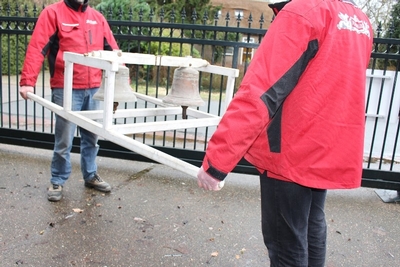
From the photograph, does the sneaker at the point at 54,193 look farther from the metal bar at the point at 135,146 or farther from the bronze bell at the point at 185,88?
the bronze bell at the point at 185,88

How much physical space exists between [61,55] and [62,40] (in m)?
0.14

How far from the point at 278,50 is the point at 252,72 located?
0.15 meters

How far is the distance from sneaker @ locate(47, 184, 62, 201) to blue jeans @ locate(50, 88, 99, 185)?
4 cm

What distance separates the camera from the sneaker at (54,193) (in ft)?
13.6

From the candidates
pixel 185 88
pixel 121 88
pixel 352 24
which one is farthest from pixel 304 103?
pixel 121 88

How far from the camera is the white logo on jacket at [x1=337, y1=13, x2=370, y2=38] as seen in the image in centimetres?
185

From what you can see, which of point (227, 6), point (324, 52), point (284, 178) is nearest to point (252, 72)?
point (324, 52)

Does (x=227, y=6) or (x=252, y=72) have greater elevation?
(x=227, y=6)

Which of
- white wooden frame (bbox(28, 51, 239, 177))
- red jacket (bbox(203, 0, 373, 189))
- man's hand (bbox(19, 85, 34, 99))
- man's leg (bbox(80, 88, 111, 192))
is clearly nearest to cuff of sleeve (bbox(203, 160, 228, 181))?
red jacket (bbox(203, 0, 373, 189))

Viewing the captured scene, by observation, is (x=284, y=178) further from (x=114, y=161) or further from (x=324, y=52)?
(x=114, y=161)

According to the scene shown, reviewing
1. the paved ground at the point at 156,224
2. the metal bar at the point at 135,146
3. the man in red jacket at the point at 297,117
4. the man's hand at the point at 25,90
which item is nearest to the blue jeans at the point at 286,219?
the man in red jacket at the point at 297,117

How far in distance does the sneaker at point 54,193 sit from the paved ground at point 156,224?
0.07 metres

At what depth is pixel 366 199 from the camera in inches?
189

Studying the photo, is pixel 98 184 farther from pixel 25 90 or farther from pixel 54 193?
pixel 25 90
